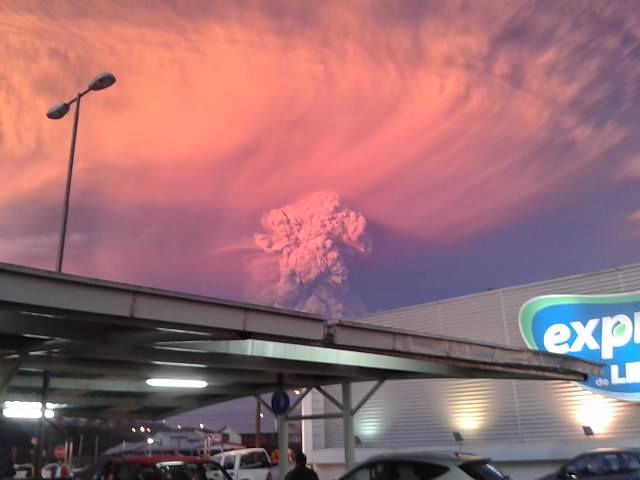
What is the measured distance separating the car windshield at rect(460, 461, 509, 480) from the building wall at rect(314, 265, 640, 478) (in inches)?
463

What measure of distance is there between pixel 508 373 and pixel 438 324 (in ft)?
32.4

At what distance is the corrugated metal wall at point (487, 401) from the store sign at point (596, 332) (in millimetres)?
379

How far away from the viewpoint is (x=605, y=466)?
14172 mm

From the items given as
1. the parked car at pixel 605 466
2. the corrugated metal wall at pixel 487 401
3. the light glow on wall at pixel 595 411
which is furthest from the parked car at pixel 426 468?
the corrugated metal wall at pixel 487 401

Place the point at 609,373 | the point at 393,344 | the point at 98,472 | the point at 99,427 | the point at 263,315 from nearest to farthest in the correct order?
the point at 263,315
the point at 98,472
the point at 393,344
the point at 609,373
the point at 99,427

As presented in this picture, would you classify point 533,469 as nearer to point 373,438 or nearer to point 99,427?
point 373,438

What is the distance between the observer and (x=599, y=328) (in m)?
20.1

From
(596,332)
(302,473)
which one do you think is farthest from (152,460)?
(596,332)

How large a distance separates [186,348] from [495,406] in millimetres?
14133

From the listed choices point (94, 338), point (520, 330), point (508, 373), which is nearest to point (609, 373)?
point (520, 330)

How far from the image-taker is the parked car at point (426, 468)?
855cm

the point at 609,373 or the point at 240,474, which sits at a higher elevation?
the point at 609,373

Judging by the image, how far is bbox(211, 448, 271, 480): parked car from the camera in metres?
20.8

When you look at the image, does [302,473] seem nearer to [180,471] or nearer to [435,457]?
[180,471]
